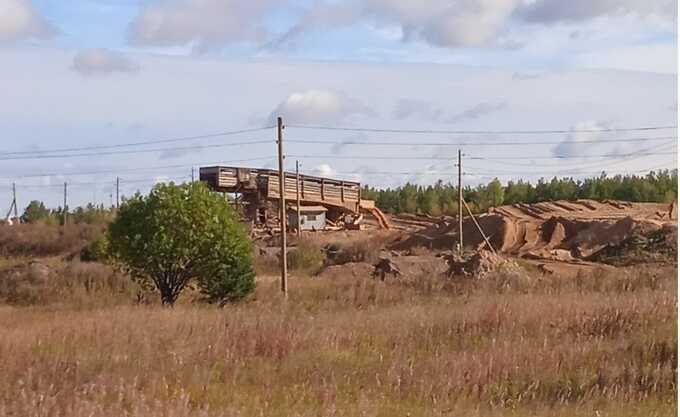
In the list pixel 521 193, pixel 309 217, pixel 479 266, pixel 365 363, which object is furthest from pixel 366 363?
pixel 521 193

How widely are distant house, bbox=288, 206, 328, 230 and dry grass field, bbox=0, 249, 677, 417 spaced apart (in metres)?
40.1

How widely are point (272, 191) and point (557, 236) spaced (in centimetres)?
1421

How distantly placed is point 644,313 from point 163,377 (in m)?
6.88

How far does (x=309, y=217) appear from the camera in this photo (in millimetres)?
57500

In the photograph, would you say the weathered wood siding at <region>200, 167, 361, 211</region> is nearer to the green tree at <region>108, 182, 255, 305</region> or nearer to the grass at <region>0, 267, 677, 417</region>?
the green tree at <region>108, 182, 255, 305</region>

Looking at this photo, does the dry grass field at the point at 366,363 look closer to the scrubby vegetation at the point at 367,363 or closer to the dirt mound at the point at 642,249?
the scrubby vegetation at the point at 367,363

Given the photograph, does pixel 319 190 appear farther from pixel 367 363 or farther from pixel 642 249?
pixel 367 363

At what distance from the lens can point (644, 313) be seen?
1319 centimetres

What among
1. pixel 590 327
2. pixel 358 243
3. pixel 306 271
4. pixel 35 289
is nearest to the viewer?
pixel 590 327

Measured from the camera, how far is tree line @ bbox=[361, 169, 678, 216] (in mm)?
85062

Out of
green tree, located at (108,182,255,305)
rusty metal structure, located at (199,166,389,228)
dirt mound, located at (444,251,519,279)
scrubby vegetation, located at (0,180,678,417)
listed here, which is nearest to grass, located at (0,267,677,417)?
scrubby vegetation, located at (0,180,678,417)

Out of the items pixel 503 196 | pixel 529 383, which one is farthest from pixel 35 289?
pixel 503 196

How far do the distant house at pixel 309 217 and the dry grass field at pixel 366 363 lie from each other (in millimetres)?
40084

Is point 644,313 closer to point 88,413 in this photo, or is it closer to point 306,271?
point 88,413
